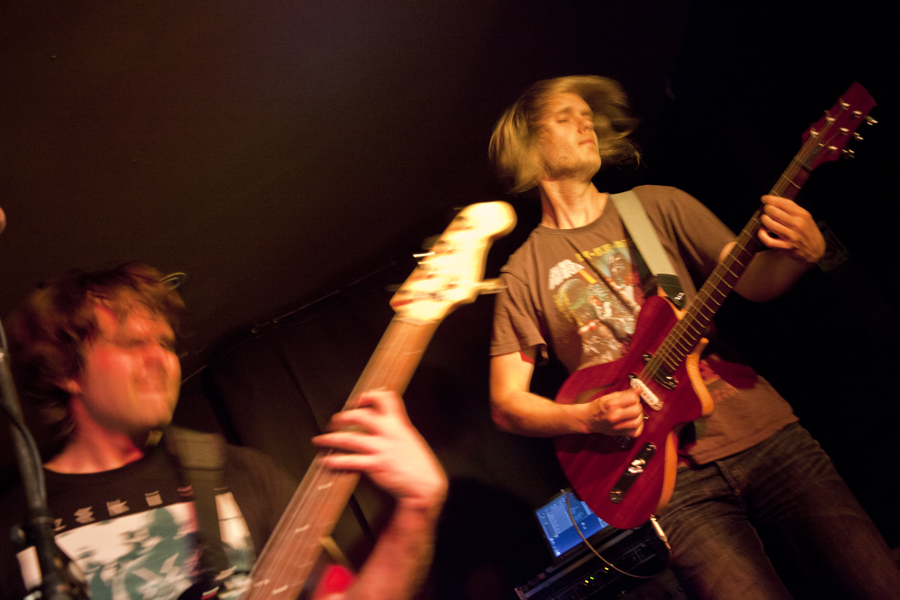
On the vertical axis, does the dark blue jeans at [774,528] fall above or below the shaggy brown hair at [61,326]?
below

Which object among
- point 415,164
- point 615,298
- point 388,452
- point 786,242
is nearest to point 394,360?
point 388,452

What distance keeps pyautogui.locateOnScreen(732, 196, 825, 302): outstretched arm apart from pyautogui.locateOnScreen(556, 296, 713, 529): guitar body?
1.13ft

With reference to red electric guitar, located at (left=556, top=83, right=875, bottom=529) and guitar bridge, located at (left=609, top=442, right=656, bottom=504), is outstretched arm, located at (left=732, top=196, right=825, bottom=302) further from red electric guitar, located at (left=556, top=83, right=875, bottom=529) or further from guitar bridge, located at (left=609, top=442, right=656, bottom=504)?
guitar bridge, located at (left=609, top=442, right=656, bottom=504)

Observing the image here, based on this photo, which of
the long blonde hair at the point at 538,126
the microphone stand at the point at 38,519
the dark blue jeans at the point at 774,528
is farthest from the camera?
the long blonde hair at the point at 538,126

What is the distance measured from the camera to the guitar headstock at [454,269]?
1.29 meters

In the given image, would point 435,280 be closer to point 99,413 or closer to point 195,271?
point 99,413

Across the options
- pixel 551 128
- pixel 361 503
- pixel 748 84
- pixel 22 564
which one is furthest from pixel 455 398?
pixel 748 84

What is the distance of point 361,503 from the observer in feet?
9.73

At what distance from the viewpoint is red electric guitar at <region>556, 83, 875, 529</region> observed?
1409 mm

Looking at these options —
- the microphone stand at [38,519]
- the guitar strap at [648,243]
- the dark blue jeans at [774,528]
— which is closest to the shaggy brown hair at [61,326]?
the microphone stand at [38,519]

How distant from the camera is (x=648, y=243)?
5.86ft

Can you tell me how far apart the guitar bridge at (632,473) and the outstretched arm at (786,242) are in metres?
0.70

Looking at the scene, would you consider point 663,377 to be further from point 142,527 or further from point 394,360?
point 142,527

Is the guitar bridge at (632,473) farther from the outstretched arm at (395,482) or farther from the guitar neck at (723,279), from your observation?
the outstretched arm at (395,482)
